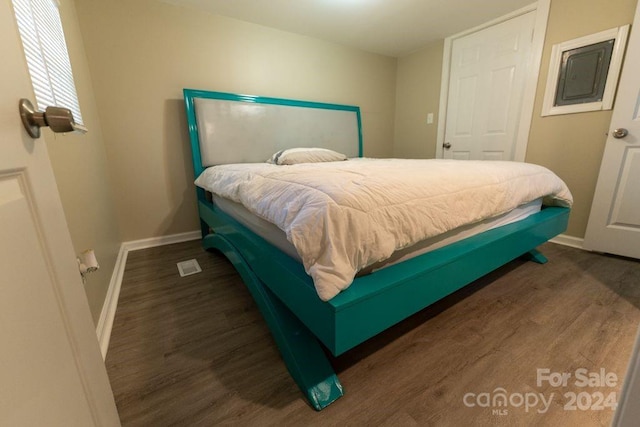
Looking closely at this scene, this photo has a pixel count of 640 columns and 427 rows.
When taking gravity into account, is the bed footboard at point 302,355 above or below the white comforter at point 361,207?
below

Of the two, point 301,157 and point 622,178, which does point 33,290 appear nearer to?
point 301,157

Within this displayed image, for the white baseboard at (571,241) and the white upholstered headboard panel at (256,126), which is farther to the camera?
the white upholstered headboard panel at (256,126)

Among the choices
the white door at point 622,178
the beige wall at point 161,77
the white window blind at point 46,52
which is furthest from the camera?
the beige wall at point 161,77

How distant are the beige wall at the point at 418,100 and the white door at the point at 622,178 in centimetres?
154

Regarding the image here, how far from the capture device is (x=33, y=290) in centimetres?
43

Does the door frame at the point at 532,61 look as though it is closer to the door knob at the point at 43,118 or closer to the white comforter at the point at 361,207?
the white comforter at the point at 361,207

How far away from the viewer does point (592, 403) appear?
35.3 inches

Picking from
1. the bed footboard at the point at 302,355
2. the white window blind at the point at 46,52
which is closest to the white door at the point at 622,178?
the bed footboard at the point at 302,355

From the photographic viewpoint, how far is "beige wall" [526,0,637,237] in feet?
6.41

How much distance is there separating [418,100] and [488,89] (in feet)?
2.81

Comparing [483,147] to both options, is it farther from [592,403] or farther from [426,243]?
[592,403]

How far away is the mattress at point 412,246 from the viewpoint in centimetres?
101

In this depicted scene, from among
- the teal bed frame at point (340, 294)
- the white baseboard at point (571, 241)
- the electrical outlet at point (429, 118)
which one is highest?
the electrical outlet at point (429, 118)

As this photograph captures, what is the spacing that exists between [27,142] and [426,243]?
47.0 inches
